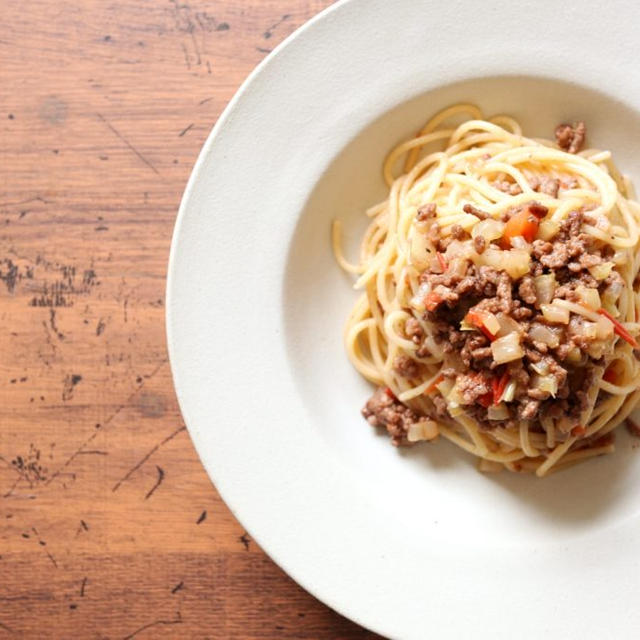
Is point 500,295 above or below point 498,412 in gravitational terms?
above

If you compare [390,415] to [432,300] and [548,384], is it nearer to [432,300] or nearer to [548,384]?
[432,300]

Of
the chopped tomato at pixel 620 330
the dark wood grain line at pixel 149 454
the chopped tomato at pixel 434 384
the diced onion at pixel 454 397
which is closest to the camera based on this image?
the chopped tomato at pixel 620 330

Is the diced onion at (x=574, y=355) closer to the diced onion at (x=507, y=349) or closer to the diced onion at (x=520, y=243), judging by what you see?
the diced onion at (x=507, y=349)

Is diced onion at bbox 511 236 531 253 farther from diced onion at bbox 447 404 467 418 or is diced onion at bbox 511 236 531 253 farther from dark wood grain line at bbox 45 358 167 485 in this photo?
dark wood grain line at bbox 45 358 167 485

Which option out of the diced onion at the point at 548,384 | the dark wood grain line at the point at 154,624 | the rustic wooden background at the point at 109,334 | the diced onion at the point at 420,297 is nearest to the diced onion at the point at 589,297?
the diced onion at the point at 548,384

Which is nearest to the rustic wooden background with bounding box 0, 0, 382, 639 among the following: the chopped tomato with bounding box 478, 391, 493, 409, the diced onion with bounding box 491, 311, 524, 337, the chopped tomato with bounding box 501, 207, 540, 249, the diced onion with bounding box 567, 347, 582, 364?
the chopped tomato with bounding box 478, 391, 493, 409

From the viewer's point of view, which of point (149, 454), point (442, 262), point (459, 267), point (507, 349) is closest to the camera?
point (507, 349)

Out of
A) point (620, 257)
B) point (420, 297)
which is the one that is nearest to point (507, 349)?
point (420, 297)
